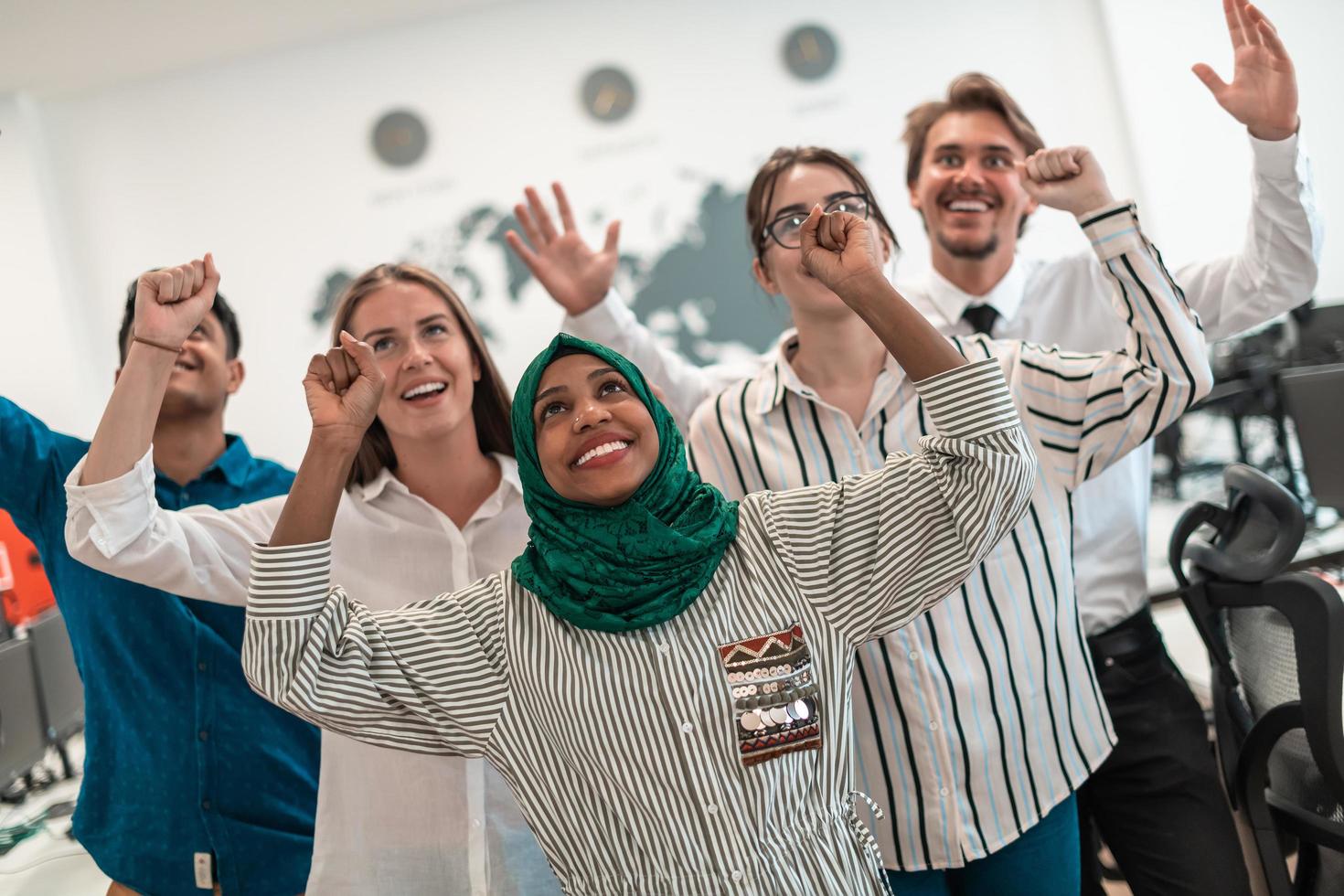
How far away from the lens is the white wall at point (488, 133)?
437 centimetres

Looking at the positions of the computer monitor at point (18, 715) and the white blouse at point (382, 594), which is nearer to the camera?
the white blouse at point (382, 594)

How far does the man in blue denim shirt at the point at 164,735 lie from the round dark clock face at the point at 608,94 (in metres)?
2.88

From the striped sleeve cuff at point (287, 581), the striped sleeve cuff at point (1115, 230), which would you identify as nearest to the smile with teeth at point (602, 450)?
the striped sleeve cuff at point (287, 581)

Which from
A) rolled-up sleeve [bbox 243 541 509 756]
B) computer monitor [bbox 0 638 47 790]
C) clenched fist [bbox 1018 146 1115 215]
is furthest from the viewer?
computer monitor [bbox 0 638 47 790]

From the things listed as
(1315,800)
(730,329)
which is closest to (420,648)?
(1315,800)

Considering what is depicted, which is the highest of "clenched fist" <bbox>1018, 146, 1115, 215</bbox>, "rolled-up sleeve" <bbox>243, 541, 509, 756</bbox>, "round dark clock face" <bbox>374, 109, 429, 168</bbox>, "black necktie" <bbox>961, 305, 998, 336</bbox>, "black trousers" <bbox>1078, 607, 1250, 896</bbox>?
"round dark clock face" <bbox>374, 109, 429, 168</bbox>

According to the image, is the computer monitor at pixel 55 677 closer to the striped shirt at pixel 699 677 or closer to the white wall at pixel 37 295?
the white wall at pixel 37 295

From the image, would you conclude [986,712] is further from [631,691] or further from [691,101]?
[691,101]

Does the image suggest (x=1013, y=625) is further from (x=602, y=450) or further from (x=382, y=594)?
(x=382, y=594)

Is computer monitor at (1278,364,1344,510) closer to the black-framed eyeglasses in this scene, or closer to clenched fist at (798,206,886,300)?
the black-framed eyeglasses

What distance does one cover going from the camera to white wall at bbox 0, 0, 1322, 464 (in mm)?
4371

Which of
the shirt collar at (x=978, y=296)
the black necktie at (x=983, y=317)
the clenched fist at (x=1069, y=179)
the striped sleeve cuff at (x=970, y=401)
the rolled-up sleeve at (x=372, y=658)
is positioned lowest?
the rolled-up sleeve at (x=372, y=658)

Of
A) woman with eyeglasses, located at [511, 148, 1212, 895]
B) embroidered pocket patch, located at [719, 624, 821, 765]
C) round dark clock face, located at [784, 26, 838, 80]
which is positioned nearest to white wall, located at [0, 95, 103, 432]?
round dark clock face, located at [784, 26, 838, 80]

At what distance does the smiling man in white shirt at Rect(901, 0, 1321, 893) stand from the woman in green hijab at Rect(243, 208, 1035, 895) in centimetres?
78
